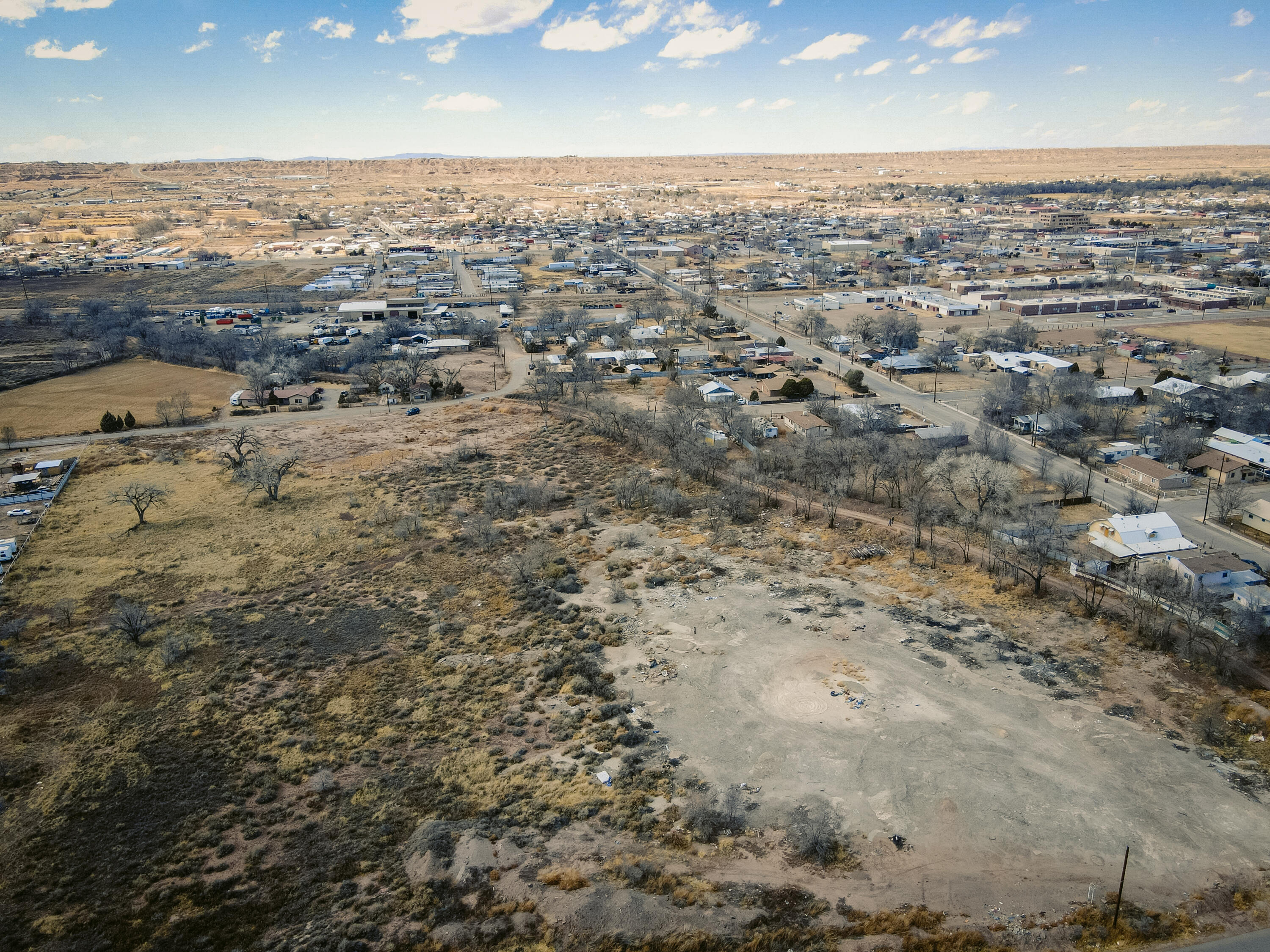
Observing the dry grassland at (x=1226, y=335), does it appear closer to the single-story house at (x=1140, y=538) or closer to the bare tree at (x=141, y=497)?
the single-story house at (x=1140, y=538)

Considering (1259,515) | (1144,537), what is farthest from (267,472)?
(1259,515)

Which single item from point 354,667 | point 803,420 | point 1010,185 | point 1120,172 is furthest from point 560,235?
point 1120,172

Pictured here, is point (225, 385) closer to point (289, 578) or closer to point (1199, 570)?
point (289, 578)

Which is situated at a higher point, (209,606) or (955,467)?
(955,467)

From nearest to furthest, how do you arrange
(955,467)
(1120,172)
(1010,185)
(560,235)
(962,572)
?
1. (962,572)
2. (955,467)
3. (560,235)
4. (1010,185)
5. (1120,172)

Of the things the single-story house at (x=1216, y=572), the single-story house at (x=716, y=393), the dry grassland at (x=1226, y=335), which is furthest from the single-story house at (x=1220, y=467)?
the dry grassland at (x=1226, y=335)

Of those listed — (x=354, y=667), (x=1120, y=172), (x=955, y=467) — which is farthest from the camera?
(x=1120, y=172)

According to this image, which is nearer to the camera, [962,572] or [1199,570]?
[1199,570]
